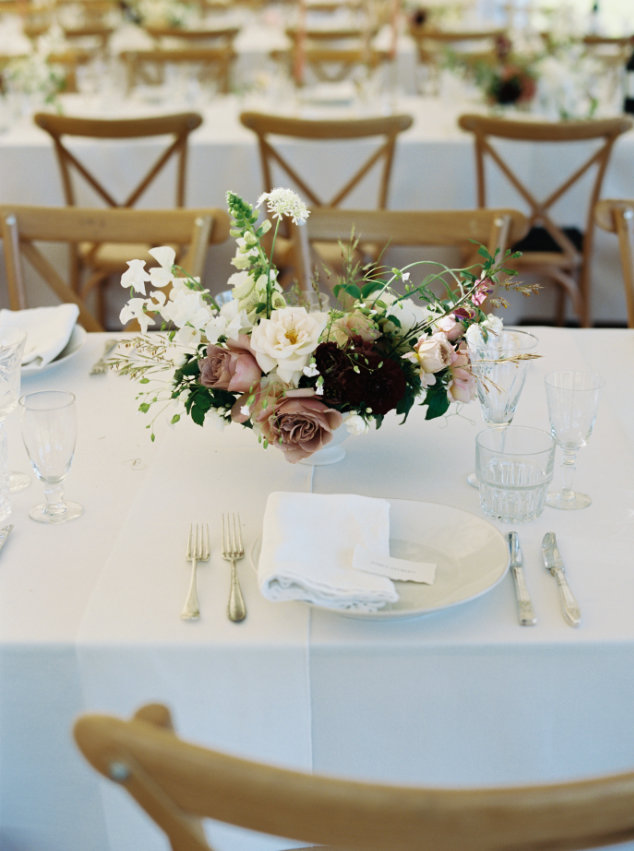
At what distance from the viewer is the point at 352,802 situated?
24.9 inches

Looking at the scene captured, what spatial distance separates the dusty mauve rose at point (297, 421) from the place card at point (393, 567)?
0.60ft

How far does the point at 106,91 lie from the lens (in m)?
4.19

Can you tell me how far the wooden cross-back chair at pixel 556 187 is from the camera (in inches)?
123

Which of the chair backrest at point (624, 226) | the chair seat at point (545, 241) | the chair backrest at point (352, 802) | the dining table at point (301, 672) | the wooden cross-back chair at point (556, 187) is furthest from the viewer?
the chair seat at point (545, 241)

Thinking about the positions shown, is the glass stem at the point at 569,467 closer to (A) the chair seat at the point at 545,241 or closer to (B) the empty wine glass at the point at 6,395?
(B) the empty wine glass at the point at 6,395

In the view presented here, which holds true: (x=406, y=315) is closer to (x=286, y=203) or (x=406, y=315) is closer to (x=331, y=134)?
(x=286, y=203)

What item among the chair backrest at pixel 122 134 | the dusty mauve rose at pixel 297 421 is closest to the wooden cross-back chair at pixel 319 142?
the chair backrest at pixel 122 134

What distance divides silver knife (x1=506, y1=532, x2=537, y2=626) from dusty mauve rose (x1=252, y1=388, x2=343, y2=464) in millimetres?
261

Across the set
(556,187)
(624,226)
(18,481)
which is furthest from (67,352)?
(556,187)

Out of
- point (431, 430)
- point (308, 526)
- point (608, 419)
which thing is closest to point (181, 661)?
point (308, 526)

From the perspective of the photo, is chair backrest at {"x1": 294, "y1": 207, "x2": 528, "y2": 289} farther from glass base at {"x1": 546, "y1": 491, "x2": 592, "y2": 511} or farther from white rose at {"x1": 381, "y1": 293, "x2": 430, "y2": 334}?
glass base at {"x1": 546, "y1": 491, "x2": 592, "y2": 511}

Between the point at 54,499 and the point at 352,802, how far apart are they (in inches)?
30.3

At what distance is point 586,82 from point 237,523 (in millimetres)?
3311

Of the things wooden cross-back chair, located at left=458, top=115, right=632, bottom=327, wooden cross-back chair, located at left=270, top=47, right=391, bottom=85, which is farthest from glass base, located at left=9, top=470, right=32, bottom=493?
wooden cross-back chair, located at left=270, top=47, right=391, bottom=85
